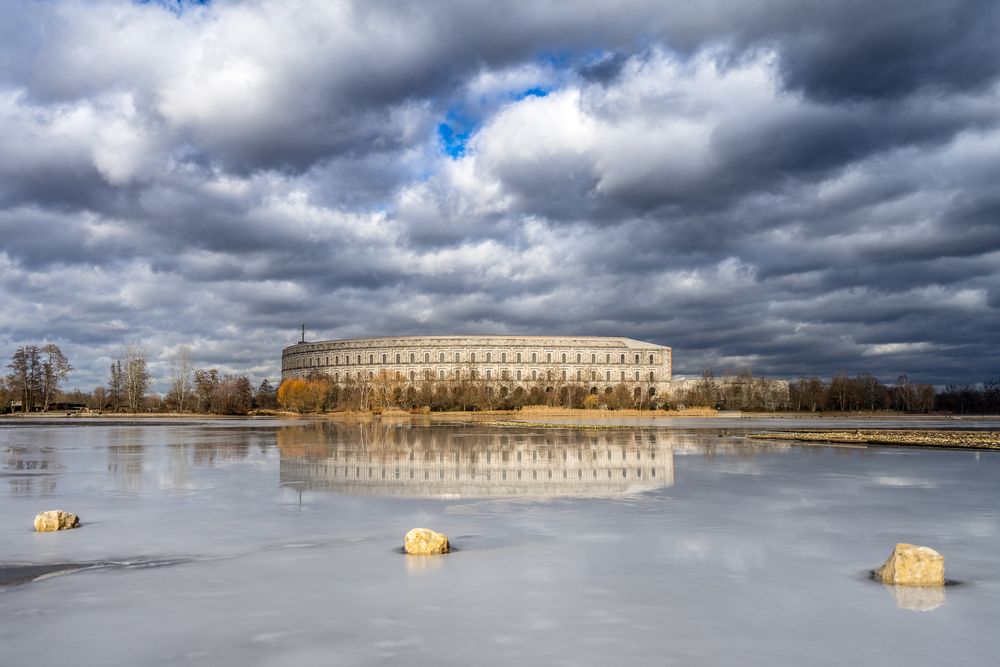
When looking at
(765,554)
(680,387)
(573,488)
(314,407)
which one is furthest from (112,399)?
(765,554)

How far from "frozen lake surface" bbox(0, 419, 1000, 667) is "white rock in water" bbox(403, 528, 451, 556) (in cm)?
16

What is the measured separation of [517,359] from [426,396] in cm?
3854

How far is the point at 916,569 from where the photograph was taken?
7.15 meters

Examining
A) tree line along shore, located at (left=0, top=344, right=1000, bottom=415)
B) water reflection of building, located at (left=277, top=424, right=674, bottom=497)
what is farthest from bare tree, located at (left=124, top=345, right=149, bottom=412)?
water reflection of building, located at (left=277, top=424, right=674, bottom=497)

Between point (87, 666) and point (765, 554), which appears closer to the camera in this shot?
point (87, 666)

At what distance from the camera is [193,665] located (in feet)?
16.4

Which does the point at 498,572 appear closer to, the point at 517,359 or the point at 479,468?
the point at 479,468

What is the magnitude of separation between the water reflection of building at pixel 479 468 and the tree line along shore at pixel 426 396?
62410mm

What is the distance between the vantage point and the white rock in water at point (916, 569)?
7133mm

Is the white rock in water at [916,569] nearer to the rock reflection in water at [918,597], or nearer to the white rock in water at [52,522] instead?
the rock reflection in water at [918,597]

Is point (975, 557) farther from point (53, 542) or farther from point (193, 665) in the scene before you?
point (53, 542)

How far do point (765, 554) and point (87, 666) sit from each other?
6.76 m

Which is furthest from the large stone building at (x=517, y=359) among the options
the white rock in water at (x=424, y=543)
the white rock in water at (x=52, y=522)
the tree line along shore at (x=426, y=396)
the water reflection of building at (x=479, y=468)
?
the white rock in water at (x=424, y=543)

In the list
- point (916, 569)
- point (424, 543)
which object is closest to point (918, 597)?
point (916, 569)
